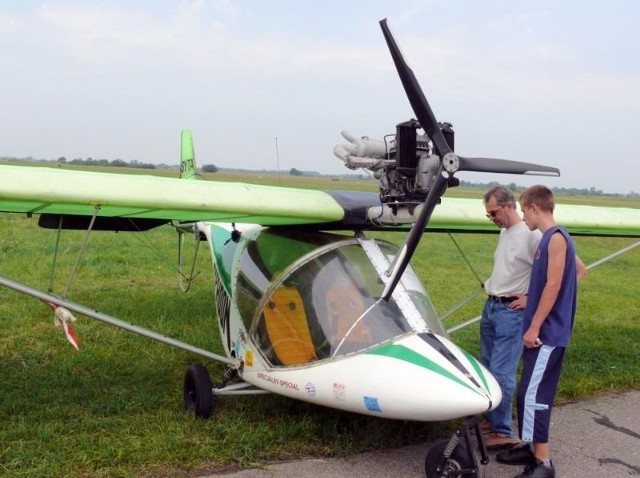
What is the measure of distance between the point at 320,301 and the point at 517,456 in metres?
1.97

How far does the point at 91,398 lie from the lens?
6.09 m

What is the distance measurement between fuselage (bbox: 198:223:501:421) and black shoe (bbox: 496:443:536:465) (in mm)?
1009

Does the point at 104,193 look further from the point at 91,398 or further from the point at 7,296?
the point at 7,296

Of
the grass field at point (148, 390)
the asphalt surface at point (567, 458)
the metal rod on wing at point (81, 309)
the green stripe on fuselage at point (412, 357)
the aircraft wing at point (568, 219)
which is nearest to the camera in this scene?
the green stripe on fuselage at point (412, 357)

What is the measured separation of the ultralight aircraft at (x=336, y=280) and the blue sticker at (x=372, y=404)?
0.03ft

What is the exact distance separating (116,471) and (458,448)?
2402mm

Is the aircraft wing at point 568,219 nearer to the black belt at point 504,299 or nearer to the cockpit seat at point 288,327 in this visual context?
the black belt at point 504,299

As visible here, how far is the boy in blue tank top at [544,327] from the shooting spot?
4.53m

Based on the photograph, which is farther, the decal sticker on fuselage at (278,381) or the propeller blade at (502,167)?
the decal sticker on fuselage at (278,381)

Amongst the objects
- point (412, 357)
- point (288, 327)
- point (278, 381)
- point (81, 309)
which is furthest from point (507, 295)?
point (81, 309)

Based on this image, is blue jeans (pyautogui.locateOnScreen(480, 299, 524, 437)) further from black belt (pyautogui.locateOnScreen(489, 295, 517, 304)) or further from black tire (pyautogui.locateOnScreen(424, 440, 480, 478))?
black tire (pyautogui.locateOnScreen(424, 440, 480, 478))

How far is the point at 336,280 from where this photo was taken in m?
5.10

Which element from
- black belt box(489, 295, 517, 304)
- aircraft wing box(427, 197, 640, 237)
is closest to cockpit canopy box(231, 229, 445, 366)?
black belt box(489, 295, 517, 304)

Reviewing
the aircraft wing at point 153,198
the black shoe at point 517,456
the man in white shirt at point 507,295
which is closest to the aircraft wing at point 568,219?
the man in white shirt at point 507,295
